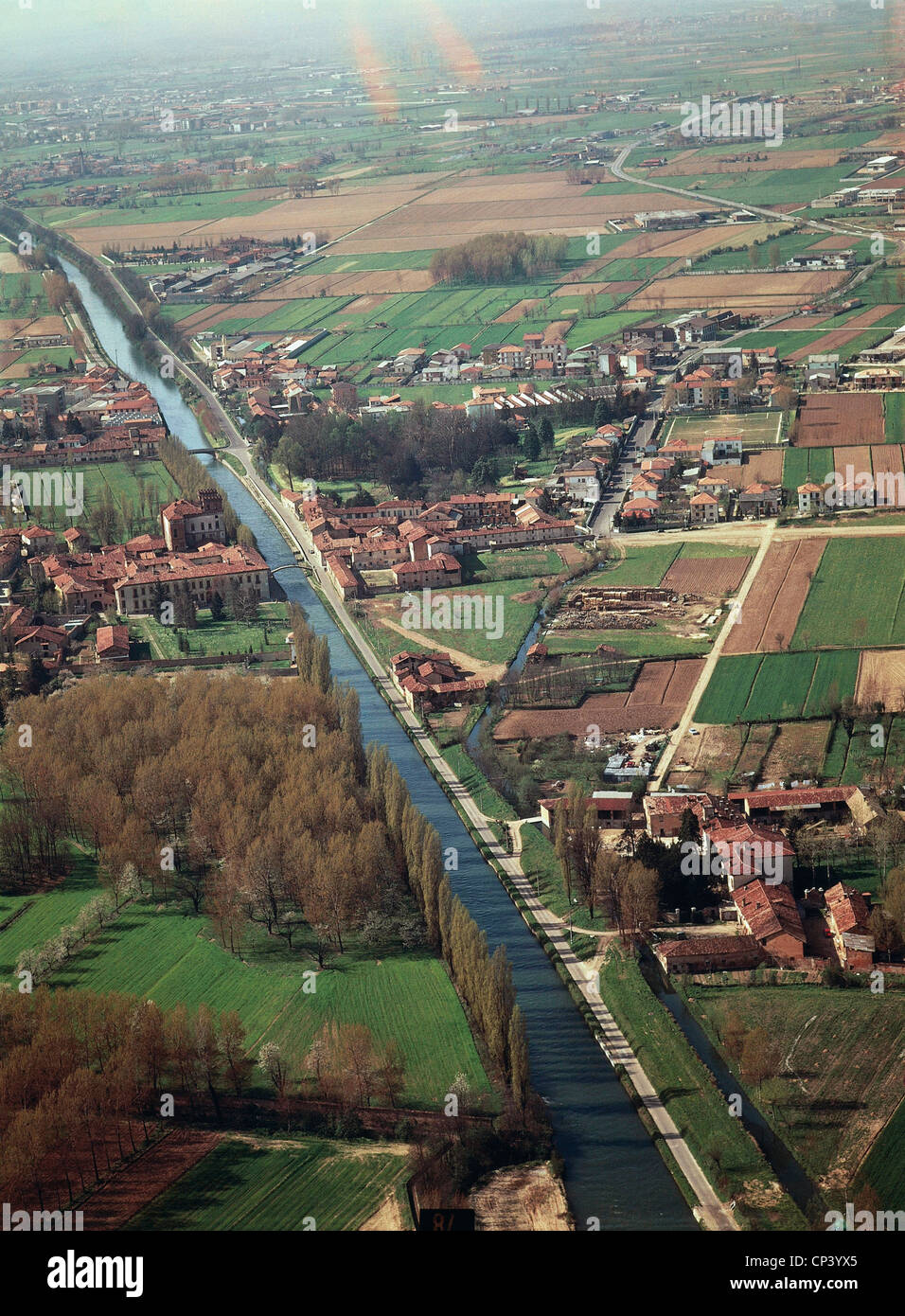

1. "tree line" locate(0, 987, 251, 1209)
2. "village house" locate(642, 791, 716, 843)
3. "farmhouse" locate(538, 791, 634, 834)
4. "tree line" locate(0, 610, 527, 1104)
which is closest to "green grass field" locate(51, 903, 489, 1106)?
"tree line" locate(0, 610, 527, 1104)

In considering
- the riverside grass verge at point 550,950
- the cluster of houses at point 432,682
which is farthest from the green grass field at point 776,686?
the riverside grass verge at point 550,950

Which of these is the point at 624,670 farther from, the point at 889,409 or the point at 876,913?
the point at 889,409

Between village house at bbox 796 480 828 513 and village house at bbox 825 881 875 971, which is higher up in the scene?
village house at bbox 796 480 828 513

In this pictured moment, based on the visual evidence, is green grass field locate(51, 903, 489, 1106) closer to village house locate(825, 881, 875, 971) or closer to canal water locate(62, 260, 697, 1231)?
canal water locate(62, 260, 697, 1231)

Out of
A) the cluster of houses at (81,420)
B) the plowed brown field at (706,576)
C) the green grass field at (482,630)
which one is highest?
the cluster of houses at (81,420)

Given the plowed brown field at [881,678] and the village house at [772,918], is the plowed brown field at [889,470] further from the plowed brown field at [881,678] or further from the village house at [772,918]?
the village house at [772,918]
